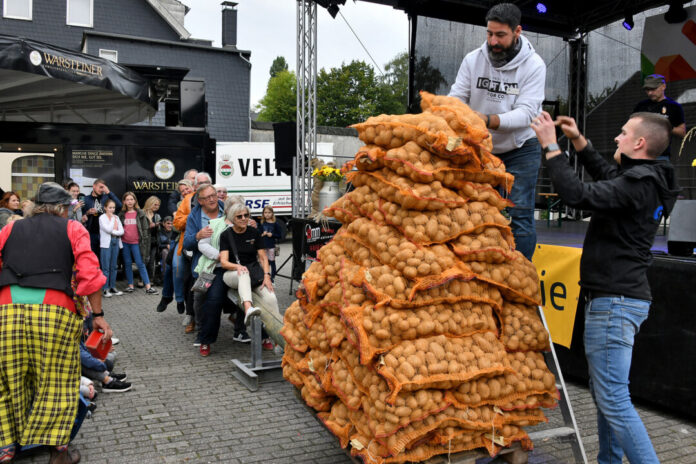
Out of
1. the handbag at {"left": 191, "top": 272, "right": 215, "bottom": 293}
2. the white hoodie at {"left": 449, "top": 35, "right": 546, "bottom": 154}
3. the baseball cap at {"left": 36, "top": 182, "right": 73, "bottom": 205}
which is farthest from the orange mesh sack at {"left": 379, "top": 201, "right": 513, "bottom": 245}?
the handbag at {"left": 191, "top": 272, "right": 215, "bottom": 293}

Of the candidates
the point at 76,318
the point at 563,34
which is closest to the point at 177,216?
the point at 76,318

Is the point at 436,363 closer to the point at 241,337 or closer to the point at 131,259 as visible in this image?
the point at 241,337

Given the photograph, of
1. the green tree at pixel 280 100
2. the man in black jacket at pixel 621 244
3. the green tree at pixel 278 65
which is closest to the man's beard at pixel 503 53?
the man in black jacket at pixel 621 244

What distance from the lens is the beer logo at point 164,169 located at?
13.1 metres

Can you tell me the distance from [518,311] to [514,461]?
0.80m

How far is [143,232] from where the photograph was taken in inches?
469

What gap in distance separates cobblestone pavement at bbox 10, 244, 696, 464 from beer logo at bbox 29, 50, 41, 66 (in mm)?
6009

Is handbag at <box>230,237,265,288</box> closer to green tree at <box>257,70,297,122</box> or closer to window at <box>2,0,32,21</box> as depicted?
window at <box>2,0,32,21</box>

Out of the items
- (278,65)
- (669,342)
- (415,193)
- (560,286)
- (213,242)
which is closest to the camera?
(415,193)

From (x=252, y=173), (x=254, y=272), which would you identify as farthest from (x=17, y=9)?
(x=254, y=272)

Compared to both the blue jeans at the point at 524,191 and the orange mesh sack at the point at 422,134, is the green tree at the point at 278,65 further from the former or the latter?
the orange mesh sack at the point at 422,134

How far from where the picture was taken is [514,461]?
317cm

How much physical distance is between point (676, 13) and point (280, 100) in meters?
58.9

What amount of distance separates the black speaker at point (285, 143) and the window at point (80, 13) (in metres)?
23.0
